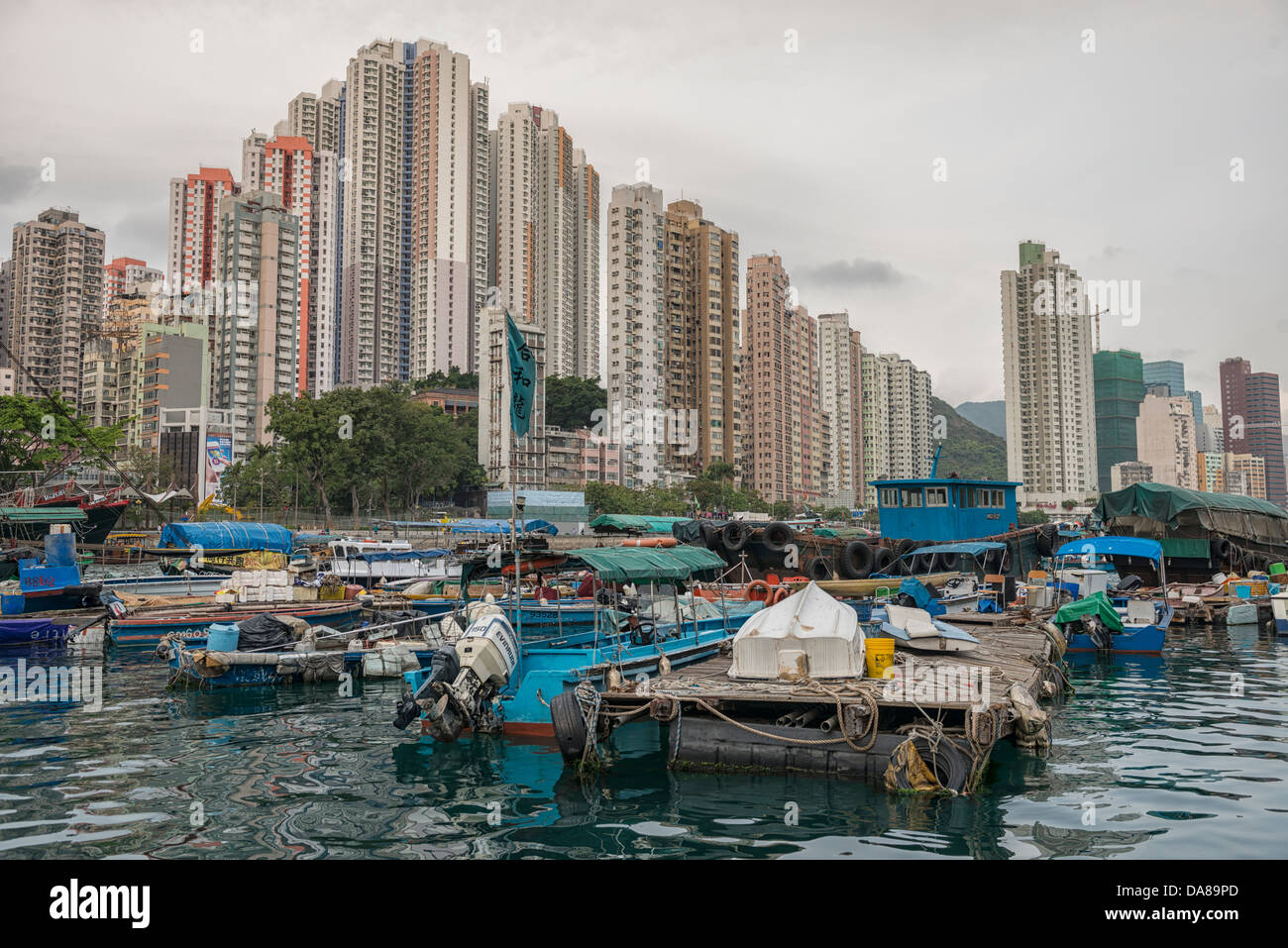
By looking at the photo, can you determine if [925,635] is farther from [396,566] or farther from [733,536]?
[396,566]

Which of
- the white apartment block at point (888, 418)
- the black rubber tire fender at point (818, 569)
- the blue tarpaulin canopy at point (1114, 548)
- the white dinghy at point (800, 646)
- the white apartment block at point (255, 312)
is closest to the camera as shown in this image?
the white dinghy at point (800, 646)

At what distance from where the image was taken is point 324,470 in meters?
76.6

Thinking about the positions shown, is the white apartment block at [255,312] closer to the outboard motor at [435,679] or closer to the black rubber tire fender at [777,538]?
the black rubber tire fender at [777,538]

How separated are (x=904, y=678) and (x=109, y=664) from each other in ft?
67.2

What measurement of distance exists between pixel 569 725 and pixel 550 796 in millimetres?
A: 1106

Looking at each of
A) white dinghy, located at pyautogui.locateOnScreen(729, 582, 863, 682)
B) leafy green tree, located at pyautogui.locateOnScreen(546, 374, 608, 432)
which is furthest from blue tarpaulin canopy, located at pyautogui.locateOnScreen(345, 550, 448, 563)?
leafy green tree, located at pyautogui.locateOnScreen(546, 374, 608, 432)

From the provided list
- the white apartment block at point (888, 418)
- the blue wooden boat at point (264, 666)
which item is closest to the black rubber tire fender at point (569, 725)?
the blue wooden boat at point (264, 666)

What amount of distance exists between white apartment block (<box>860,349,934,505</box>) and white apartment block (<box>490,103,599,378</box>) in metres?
64.0

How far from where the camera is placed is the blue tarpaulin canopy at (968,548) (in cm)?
3572

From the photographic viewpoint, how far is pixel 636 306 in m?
116

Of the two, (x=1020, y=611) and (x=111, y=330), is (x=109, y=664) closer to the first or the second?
(x=1020, y=611)

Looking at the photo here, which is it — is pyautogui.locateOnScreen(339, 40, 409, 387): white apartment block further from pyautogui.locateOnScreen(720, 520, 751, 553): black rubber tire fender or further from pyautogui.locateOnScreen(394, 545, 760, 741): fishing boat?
pyautogui.locateOnScreen(394, 545, 760, 741): fishing boat

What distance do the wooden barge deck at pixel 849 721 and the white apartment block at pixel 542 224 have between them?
133m
